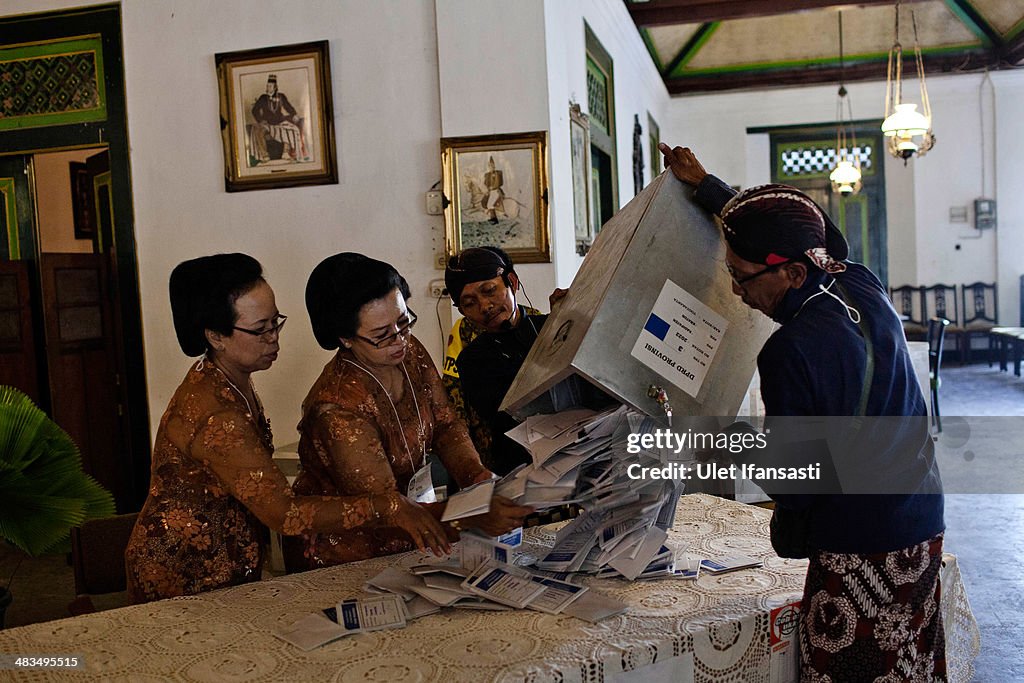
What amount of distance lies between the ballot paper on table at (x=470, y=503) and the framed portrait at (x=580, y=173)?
10.1 feet

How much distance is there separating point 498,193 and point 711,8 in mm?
4899

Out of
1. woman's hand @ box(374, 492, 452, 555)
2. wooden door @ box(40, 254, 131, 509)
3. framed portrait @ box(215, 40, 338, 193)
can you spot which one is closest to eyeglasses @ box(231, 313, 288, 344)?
woman's hand @ box(374, 492, 452, 555)

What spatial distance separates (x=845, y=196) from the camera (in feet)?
38.2

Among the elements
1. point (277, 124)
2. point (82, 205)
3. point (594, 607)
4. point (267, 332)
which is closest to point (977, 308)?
point (277, 124)

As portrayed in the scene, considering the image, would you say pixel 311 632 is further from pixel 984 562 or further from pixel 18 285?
pixel 18 285

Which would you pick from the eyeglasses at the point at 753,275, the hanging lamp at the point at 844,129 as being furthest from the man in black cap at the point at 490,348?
the hanging lamp at the point at 844,129

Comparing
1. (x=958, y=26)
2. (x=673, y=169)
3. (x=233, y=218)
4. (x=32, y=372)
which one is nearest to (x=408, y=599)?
(x=673, y=169)

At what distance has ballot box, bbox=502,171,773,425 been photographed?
5.47 feet

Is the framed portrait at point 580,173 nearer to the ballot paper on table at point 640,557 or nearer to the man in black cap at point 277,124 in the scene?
the man in black cap at point 277,124

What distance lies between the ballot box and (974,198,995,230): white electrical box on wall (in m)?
10.8

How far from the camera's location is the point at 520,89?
13.5 feet

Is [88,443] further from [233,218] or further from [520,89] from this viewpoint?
[520,89]

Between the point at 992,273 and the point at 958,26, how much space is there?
3.26 m

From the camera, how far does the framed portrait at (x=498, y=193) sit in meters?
4.14
